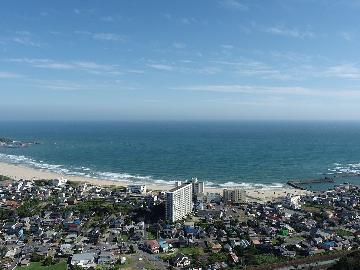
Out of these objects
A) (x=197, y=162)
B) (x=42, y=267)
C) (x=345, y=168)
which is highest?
(x=197, y=162)

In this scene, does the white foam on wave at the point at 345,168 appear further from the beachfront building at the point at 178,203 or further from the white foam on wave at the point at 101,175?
the beachfront building at the point at 178,203

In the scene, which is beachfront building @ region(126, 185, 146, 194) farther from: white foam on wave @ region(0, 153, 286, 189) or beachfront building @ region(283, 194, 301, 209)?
beachfront building @ region(283, 194, 301, 209)

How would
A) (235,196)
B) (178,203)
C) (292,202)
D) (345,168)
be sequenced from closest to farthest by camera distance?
1. (178,203)
2. (292,202)
3. (235,196)
4. (345,168)

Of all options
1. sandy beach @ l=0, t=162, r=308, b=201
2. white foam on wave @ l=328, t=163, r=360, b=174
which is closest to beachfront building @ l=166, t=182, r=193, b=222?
sandy beach @ l=0, t=162, r=308, b=201

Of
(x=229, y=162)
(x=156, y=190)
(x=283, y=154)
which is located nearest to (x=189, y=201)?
(x=156, y=190)

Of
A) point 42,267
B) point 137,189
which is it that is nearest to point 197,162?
point 137,189

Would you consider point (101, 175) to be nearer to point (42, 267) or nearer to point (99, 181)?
point (99, 181)
